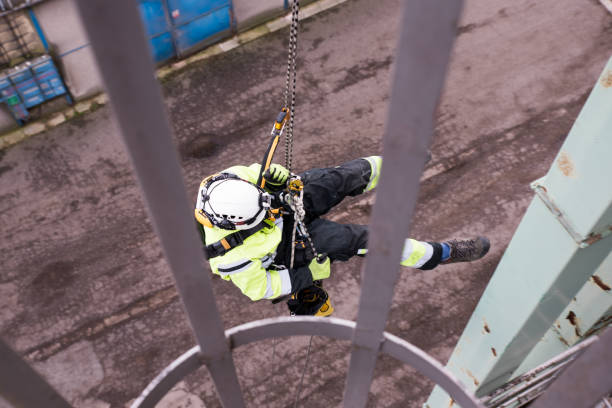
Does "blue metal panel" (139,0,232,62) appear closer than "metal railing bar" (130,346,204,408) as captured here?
No

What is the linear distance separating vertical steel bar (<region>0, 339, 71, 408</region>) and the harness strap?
2.93m

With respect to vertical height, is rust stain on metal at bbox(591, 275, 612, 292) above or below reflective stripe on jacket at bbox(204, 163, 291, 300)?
below

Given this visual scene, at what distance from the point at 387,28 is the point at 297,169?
3466mm

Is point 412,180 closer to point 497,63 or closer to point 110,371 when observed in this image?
point 110,371

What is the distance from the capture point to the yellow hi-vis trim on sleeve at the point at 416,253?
5.84m

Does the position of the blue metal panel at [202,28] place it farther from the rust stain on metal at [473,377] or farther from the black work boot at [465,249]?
the rust stain on metal at [473,377]

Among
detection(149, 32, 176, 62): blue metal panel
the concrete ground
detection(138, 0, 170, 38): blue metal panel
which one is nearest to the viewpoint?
the concrete ground

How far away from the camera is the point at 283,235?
5.58 metres

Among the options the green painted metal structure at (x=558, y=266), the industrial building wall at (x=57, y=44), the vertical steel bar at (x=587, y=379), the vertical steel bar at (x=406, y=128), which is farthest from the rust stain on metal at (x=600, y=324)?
the industrial building wall at (x=57, y=44)

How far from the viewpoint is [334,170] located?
5.92 metres

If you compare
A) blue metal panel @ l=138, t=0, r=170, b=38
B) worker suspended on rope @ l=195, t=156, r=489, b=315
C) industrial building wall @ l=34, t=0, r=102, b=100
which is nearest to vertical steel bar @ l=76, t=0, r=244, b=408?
worker suspended on rope @ l=195, t=156, r=489, b=315

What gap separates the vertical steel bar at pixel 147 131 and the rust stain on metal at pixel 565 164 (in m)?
2.47

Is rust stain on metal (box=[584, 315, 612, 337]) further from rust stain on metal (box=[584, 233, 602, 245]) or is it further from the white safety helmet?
the white safety helmet

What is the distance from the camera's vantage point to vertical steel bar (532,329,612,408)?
1703mm
